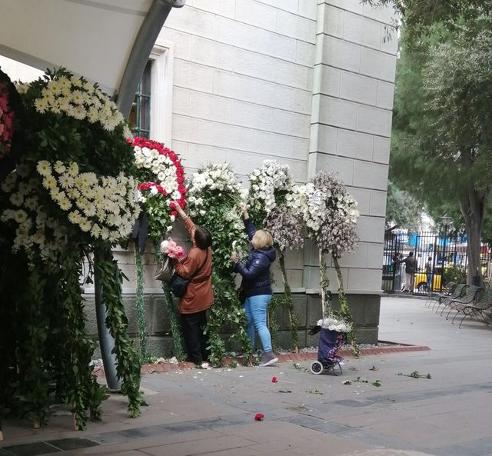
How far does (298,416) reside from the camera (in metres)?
6.07

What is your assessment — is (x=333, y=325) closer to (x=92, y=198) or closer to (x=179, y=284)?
(x=179, y=284)

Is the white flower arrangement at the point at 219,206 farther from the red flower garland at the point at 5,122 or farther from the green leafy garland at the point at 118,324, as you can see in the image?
the red flower garland at the point at 5,122

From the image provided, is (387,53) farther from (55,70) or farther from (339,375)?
(55,70)

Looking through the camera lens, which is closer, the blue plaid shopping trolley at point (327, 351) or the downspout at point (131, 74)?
the downspout at point (131, 74)

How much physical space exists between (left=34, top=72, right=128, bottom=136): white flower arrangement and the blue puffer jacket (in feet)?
12.0

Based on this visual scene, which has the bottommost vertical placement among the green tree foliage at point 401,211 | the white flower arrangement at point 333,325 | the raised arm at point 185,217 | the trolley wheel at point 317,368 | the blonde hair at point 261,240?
the trolley wheel at point 317,368

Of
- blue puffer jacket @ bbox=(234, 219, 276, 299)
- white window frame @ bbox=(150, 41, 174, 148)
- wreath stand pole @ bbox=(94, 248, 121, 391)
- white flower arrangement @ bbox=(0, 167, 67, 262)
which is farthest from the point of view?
white window frame @ bbox=(150, 41, 174, 148)

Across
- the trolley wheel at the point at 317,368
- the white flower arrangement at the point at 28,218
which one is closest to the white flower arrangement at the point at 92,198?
the white flower arrangement at the point at 28,218

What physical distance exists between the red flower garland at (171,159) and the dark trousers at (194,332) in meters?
1.35

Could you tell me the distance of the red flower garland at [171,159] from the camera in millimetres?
8086

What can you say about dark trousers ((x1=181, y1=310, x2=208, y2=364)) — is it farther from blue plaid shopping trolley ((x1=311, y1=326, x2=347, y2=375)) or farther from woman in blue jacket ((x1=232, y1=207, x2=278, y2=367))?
blue plaid shopping trolley ((x1=311, y1=326, x2=347, y2=375))

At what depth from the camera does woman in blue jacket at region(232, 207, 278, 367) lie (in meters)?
8.51

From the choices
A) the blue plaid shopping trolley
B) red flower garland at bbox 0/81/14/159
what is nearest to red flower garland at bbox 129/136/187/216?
the blue plaid shopping trolley

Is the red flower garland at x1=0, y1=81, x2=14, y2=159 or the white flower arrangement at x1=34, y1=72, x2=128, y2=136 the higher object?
the white flower arrangement at x1=34, y1=72, x2=128, y2=136
